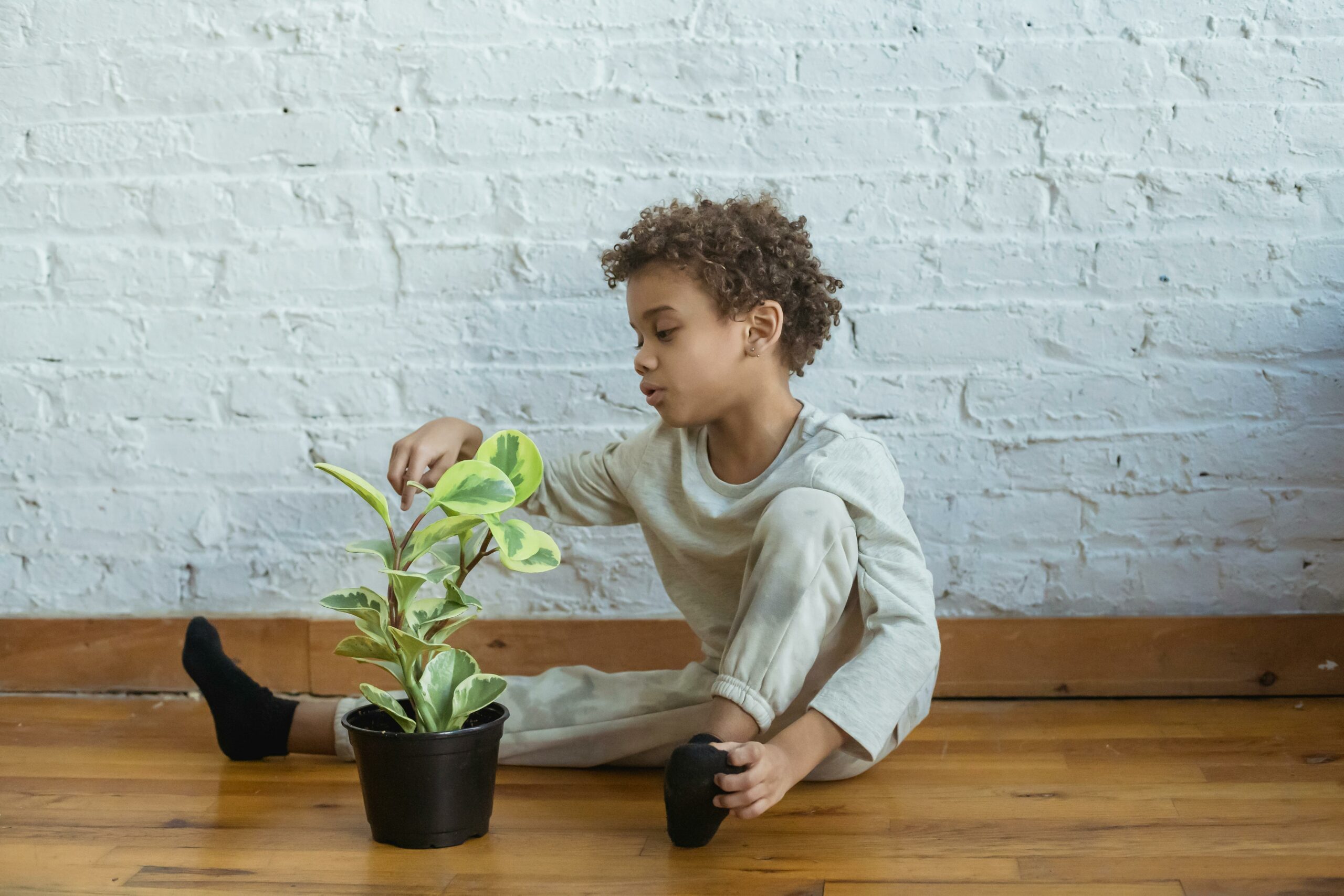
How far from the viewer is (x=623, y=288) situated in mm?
1513

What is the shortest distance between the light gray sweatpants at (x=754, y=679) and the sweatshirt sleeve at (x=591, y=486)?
0.19 metres

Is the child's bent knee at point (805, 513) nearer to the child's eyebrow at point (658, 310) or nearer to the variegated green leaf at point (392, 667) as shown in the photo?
the child's eyebrow at point (658, 310)

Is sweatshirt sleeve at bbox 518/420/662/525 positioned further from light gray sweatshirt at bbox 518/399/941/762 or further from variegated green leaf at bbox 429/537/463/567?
variegated green leaf at bbox 429/537/463/567

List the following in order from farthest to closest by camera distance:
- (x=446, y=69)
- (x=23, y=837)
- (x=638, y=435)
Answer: (x=446, y=69), (x=638, y=435), (x=23, y=837)

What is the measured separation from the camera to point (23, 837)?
1048 millimetres

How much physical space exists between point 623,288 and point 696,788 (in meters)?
0.77

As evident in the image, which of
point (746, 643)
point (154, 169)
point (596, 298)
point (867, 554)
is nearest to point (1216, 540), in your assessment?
point (867, 554)

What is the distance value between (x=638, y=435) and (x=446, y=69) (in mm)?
600

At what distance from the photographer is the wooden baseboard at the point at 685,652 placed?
151 cm

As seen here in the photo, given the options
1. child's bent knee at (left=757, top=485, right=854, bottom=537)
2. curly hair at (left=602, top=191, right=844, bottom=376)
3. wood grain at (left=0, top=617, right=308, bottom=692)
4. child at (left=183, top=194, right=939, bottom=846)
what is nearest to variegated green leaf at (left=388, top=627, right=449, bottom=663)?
child at (left=183, top=194, right=939, bottom=846)

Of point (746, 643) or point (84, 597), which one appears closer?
point (746, 643)

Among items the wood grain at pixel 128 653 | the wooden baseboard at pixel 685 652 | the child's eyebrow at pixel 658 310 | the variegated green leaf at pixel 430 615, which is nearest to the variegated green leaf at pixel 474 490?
the variegated green leaf at pixel 430 615

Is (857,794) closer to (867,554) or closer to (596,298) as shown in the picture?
(867,554)

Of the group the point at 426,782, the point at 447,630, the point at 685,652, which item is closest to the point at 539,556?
the point at 447,630
